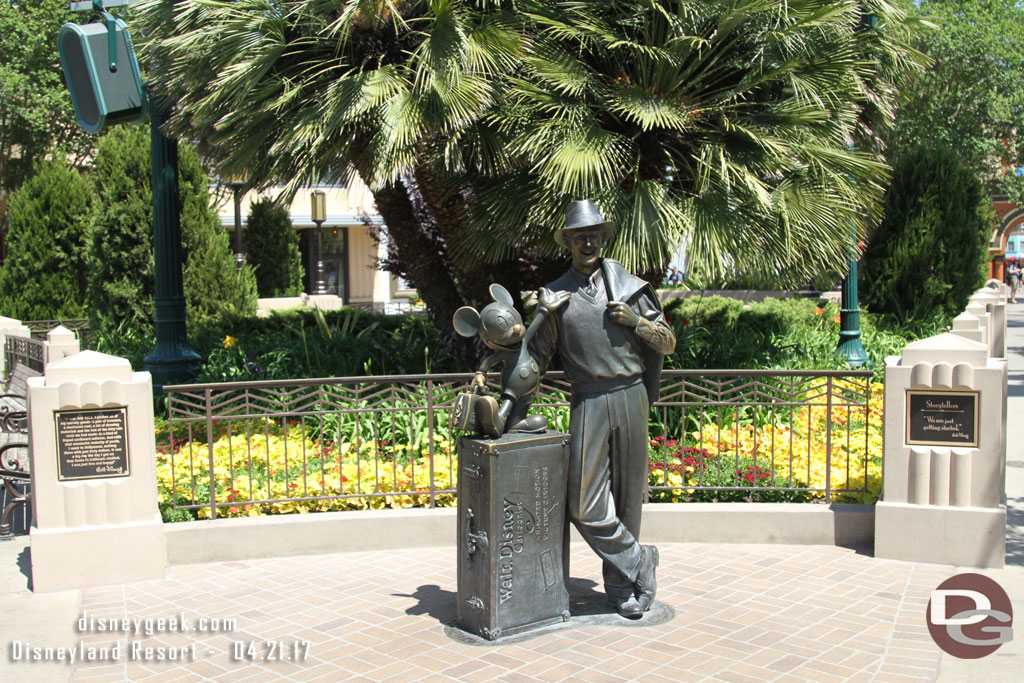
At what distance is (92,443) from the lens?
19.5ft

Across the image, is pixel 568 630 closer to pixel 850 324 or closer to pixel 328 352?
pixel 328 352

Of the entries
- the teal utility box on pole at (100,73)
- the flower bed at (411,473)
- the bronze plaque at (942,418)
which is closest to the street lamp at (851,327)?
the flower bed at (411,473)

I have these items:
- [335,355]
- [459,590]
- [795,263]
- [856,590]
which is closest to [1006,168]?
[795,263]

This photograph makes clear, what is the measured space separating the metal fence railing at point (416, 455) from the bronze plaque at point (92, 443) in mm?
333

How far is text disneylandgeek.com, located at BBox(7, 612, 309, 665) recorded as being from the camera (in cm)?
481

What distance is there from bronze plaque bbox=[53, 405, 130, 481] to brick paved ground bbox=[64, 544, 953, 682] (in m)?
0.73

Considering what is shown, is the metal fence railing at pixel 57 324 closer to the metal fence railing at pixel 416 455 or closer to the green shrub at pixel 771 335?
the metal fence railing at pixel 416 455

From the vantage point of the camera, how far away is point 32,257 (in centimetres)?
1886

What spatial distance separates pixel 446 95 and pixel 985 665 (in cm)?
547

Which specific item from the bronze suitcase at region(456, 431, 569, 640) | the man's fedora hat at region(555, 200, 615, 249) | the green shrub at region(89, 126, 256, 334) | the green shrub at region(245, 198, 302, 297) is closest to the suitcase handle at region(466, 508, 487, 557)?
the bronze suitcase at region(456, 431, 569, 640)

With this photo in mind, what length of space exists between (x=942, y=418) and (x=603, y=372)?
98.7 inches

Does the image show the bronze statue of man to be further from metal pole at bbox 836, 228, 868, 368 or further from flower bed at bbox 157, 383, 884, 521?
metal pole at bbox 836, 228, 868, 368

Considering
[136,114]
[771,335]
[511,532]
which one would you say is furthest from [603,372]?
[771,335]

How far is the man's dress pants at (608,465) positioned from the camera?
497 centimetres
